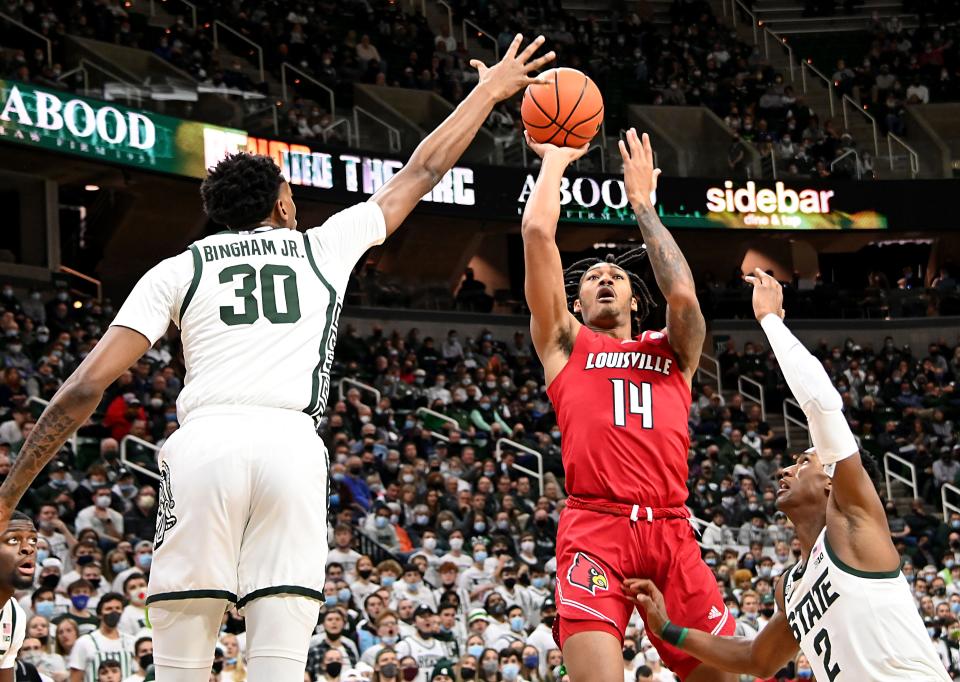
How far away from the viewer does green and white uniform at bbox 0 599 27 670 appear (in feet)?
19.6

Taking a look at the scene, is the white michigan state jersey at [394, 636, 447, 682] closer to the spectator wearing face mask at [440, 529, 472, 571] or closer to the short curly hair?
the spectator wearing face mask at [440, 529, 472, 571]

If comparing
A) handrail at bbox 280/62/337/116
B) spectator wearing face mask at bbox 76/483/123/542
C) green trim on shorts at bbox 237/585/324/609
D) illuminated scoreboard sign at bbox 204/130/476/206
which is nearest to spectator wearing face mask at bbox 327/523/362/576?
spectator wearing face mask at bbox 76/483/123/542

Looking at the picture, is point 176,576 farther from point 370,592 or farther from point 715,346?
point 715,346

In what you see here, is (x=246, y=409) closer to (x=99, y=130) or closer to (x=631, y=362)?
(x=631, y=362)

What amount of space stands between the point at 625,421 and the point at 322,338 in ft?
5.76

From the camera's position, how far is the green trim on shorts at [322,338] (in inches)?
159

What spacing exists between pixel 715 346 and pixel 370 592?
1750 centimetres

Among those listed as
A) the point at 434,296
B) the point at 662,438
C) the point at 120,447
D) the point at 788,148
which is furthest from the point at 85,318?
the point at 788,148

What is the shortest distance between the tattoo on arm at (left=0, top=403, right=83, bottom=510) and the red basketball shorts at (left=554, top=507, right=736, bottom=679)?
2172 millimetres

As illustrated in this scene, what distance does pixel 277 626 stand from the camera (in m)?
3.78

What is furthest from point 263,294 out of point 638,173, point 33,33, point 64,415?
point 33,33

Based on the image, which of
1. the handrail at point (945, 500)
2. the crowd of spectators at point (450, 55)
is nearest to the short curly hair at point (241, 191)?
the crowd of spectators at point (450, 55)

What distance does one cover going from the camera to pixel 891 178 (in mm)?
29828

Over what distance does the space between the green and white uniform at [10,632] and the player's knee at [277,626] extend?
2.55 metres
